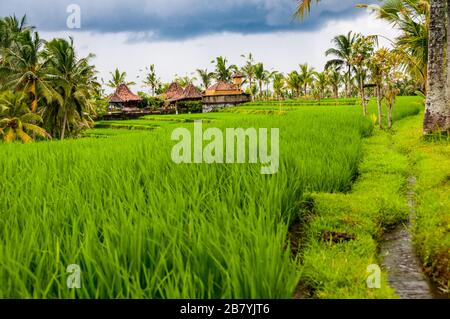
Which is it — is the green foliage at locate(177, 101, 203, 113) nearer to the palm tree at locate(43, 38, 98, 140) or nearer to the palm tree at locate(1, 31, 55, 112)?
the palm tree at locate(43, 38, 98, 140)

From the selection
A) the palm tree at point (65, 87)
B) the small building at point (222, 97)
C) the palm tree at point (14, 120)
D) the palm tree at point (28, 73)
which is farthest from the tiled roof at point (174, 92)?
the palm tree at point (14, 120)

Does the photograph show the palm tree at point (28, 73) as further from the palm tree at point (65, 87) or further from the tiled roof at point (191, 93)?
the tiled roof at point (191, 93)

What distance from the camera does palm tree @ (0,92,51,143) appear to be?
52.5 feet

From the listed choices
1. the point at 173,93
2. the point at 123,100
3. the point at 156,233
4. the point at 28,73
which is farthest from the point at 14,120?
the point at 173,93

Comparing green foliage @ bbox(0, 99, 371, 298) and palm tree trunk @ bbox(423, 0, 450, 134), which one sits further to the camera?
palm tree trunk @ bbox(423, 0, 450, 134)

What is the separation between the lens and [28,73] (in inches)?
774

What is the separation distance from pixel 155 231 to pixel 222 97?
122ft

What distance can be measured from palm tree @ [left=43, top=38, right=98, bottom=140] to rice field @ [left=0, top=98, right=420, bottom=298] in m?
17.7

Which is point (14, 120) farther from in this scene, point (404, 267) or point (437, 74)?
point (404, 267)

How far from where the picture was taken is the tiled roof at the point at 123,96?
1667 inches

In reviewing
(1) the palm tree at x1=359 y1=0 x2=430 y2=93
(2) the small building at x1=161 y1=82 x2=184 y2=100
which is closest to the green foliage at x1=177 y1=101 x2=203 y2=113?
(2) the small building at x1=161 y1=82 x2=184 y2=100

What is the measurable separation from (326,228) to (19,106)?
16828 mm

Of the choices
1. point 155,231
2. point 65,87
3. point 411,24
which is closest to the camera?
point 155,231

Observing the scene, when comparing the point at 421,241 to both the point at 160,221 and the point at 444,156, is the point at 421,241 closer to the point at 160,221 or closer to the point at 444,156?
the point at 160,221
